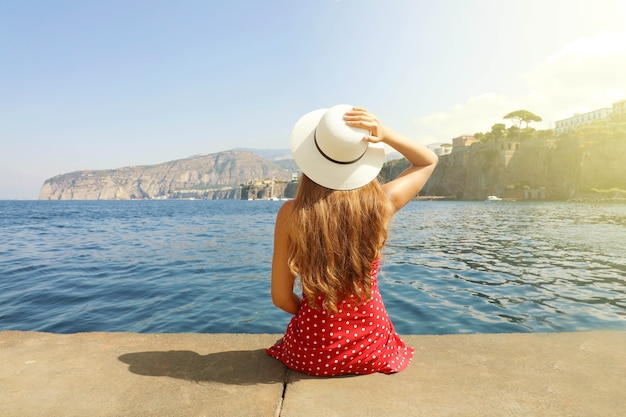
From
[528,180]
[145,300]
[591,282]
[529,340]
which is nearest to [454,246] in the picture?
[591,282]

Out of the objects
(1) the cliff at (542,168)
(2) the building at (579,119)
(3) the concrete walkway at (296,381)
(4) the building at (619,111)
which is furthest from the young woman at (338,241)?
(2) the building at (579,119)

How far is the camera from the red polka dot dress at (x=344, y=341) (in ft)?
6.64

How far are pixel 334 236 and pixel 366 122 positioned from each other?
58 centimetres

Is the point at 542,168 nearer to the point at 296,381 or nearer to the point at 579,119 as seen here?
the point at 579,119

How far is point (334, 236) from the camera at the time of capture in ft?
6.20

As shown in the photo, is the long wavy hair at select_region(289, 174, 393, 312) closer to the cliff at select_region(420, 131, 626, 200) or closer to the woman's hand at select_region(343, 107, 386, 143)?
the woman's hand at select_region(343, 107, 386, 143)

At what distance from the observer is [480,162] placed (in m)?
70.8

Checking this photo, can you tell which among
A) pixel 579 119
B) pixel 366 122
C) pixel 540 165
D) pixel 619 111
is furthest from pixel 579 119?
pixel 366 122

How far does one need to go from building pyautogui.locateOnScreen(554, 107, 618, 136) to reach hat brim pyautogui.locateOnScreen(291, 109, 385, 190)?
9433cm

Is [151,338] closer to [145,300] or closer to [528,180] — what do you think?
[145,300]

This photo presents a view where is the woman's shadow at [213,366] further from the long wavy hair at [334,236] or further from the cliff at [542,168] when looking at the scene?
the cliff at [542,168]

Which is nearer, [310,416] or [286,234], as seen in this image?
[310,416]

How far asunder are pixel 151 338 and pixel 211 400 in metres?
1.18

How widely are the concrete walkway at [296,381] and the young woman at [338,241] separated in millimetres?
155
